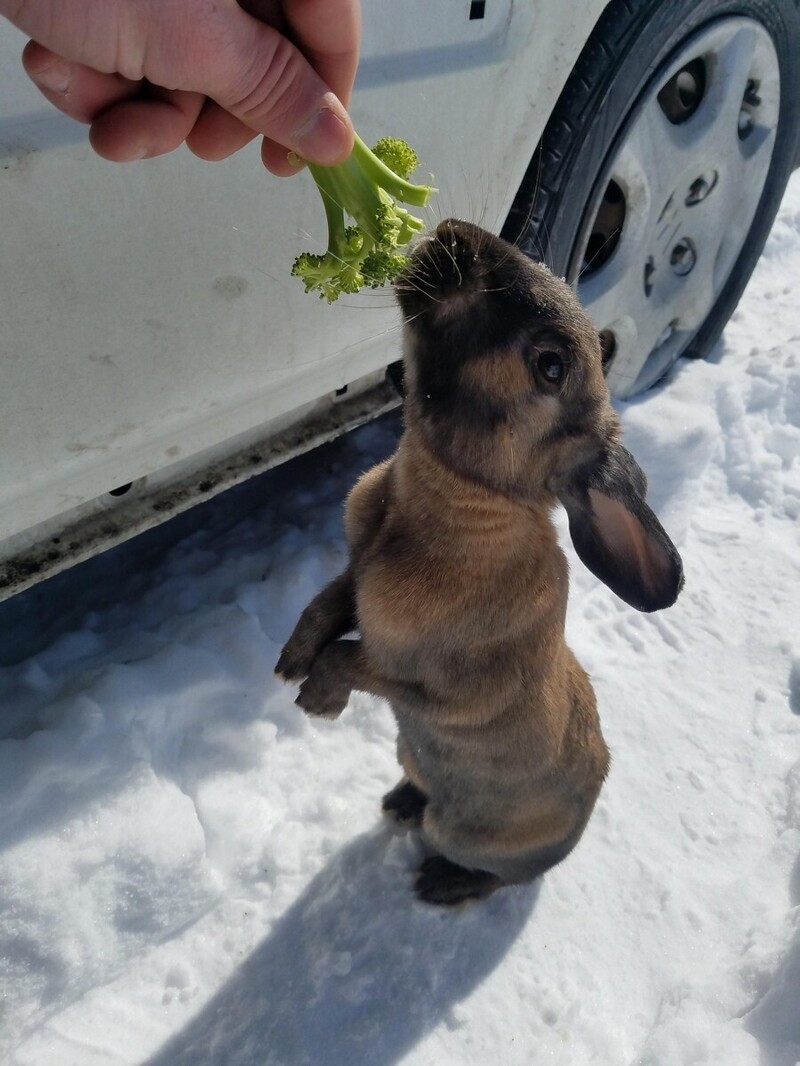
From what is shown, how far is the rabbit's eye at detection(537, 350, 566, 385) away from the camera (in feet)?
6.68

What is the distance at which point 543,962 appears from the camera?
8.18ft

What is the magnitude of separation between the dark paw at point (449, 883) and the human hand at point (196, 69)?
6.51ft

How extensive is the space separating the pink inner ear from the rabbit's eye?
0.30 meters

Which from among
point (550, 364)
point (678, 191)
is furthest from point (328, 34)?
point (678, 191)

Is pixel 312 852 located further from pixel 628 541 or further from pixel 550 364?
pixel 550 364

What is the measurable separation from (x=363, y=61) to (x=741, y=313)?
350cm

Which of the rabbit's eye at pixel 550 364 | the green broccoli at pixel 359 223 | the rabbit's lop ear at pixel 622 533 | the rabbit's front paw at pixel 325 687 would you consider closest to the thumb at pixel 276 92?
the green broccoli at pixel 359 223

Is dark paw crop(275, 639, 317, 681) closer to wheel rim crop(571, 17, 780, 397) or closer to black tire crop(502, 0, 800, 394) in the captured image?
black tire crop(502, 0, 800, 394)

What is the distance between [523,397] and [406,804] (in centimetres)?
135

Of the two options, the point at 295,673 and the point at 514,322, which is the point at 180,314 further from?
the point at 295,673

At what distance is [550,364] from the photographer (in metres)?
2.04

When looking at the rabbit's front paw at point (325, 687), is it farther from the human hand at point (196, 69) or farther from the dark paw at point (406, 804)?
the human hand at point (196, 69)

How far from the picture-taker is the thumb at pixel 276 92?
140cm

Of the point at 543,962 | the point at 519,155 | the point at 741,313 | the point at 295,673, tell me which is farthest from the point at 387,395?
the point at 741,313
